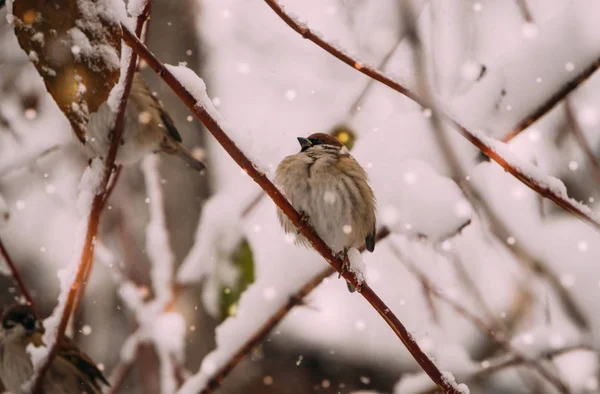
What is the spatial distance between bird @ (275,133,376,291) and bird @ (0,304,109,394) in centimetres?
88

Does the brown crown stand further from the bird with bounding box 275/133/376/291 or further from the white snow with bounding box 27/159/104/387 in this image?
the white snow with bounding box 27/159/104/387

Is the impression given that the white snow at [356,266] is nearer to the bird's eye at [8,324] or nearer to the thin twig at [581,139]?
the thin twig at [581,139]

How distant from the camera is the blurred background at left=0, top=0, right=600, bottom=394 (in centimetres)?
146

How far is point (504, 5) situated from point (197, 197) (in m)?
1.97

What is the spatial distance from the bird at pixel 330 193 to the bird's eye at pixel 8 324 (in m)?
1.33

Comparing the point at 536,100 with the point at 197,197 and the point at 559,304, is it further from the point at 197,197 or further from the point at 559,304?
the point at 197,197

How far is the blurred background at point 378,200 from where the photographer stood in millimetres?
1464

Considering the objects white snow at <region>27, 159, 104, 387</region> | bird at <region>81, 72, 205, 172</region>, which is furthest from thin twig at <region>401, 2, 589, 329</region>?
bird at <region>81, 72, 205, 172</region>

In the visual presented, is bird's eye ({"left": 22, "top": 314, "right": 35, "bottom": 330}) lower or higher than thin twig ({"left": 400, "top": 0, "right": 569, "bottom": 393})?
lower

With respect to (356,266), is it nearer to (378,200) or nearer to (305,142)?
(378,200)

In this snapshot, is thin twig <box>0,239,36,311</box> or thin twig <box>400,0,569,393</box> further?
thin twig <box>400,0,569,393</box>

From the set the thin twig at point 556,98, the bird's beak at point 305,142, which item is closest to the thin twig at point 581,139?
the thin twig at point 556,98

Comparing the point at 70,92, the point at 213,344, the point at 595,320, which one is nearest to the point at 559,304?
the point at 595,320

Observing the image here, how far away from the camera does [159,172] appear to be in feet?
11.3
